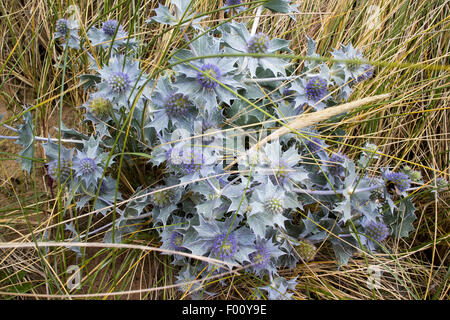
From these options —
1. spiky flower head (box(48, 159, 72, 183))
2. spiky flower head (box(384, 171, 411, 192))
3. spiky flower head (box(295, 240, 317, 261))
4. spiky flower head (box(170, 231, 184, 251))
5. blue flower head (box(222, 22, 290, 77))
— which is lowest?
spiky flower head (box(295, 240, 317, 261))

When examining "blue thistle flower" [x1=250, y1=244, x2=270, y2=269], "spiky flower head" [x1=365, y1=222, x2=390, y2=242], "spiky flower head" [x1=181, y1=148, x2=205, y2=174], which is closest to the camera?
"spiky flower head" [x1=181, y1=148, x2=205, y2=174]

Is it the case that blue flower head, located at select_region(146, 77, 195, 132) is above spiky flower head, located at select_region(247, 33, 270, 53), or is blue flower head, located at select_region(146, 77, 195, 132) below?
below

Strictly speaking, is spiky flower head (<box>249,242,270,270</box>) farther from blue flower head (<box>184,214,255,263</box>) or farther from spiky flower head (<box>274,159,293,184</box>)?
spiky flower head (<box>274,159,293,184</box>)

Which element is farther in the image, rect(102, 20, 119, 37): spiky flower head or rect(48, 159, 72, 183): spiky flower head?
rect(102, 20, 119, 37): spiky flower head

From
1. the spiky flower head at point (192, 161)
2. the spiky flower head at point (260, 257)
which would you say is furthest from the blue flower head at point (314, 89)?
the spiky flower head at point (260, 257)

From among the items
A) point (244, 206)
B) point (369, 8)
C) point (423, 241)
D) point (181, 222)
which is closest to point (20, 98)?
point (181, 222)

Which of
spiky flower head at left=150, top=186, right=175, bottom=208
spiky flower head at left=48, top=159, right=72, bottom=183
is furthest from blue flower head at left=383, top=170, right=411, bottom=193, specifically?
spiky flower head at left=48, top=159, right=72, bottom=183
